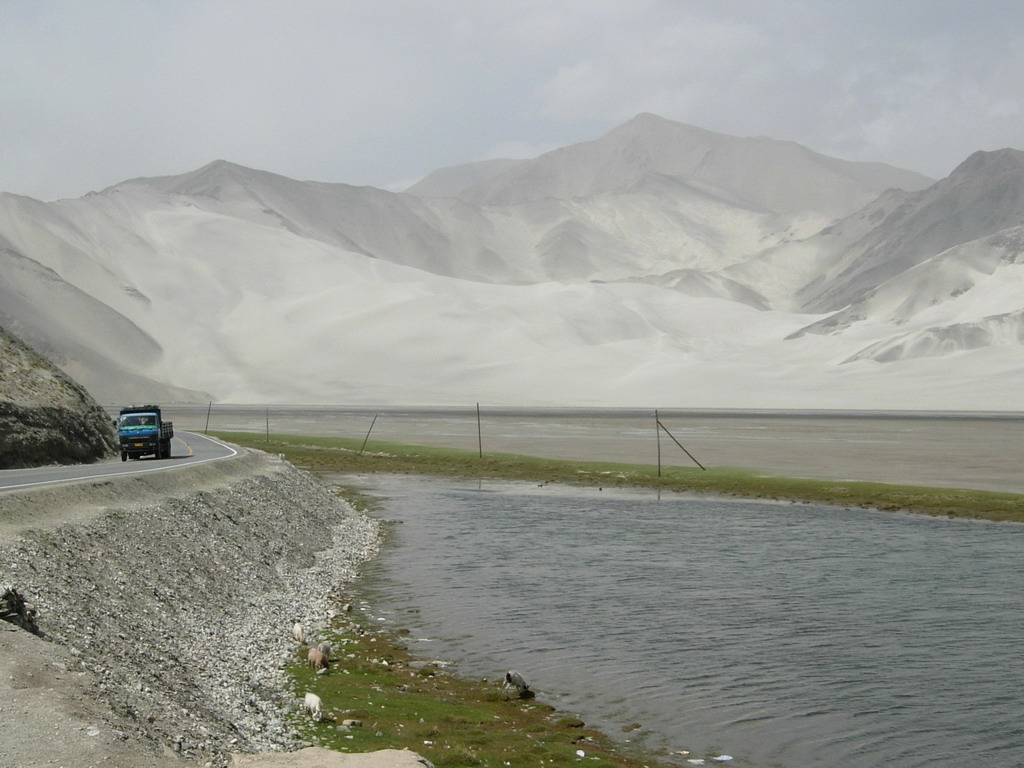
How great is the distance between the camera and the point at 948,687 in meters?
17.8

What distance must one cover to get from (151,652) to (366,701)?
3361 mm

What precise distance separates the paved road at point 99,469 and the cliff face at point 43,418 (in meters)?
1.51

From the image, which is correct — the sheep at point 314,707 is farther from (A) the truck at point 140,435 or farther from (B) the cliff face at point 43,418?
(A) the truck at point 140,435

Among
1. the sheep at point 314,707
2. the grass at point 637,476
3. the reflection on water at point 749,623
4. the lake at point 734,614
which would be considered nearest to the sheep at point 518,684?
the reflection on water at point 749,623

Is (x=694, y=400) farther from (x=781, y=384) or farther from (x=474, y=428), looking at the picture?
(x=474, y=428)

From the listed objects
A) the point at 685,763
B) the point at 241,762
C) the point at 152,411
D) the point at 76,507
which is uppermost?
the point at 152,411

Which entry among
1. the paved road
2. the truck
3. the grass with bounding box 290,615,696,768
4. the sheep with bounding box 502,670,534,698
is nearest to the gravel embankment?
the grass with bounding box 290,615,696,768

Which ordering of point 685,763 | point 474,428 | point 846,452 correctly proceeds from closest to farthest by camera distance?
point 685,763, point 846,452, point 474,428

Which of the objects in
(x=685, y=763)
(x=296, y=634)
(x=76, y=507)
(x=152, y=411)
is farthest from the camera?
(x=152, y=411)

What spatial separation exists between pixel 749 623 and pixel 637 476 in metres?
31.6

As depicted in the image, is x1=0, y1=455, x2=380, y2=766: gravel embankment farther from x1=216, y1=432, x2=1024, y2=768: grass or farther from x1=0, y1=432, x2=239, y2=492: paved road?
x1=0, y1=432, x2=239, y2=492: paved road

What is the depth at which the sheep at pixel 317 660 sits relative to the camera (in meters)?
18.0

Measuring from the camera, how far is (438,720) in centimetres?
1545

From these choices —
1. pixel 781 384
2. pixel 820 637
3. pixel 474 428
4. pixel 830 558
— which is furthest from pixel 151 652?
pixel 781 384
